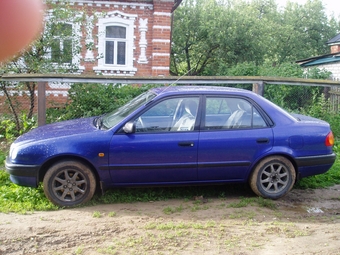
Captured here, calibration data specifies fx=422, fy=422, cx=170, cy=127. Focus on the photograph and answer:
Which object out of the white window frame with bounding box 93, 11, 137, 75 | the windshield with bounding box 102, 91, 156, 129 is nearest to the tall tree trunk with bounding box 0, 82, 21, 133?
the windshield with bounding box 102, 91, 156, 129

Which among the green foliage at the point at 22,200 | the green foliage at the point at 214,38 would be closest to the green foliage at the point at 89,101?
the green foliage at the point at 22,200

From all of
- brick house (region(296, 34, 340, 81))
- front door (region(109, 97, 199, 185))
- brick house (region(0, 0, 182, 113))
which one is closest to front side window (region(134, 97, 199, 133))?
front door (region(109, 97, 199, 185))

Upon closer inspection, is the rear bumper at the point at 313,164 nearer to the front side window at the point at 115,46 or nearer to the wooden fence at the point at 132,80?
the wooden fence at the point at 132,80

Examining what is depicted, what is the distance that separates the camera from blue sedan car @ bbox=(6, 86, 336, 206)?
212 inches

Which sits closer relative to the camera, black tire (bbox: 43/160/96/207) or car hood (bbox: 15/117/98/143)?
black tire (bbox: 43/160/96/207)

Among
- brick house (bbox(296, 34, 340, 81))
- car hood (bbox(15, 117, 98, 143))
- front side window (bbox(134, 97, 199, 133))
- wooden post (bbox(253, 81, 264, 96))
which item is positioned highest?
brick house (bbox(296, 34, 340, 81))

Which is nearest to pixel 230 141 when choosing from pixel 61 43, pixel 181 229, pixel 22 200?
pixel 181 229

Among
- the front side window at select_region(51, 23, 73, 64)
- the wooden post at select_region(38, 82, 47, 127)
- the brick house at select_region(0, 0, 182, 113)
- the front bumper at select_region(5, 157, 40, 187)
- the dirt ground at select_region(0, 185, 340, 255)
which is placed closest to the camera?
the dirt ground at select_region(0, 185, 340, 255)

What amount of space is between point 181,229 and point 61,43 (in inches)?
245

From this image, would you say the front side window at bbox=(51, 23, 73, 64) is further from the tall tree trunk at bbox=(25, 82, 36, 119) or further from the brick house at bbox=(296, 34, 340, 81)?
the brick house at bbox=(296, 34, 340, 81)

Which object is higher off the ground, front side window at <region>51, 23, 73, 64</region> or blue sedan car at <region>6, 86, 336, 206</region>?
front side window at <region>51, 23, 73, 64</region>

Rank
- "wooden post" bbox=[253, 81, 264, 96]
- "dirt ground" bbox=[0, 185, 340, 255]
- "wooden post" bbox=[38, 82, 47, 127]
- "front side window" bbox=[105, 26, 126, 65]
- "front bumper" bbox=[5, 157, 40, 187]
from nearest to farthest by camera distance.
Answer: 1. "dirt ground" bbox=[0, 185, 340, 255]
2. "front bumper" bbox=[5, 157, 40, 187]
3. "wooden post" bbox=[38, 82, 47, 127]
4. "wooden post" bbox=[253, 81, 264, 96]
5. "front side window" bbox=[105, 26, 126, 65]

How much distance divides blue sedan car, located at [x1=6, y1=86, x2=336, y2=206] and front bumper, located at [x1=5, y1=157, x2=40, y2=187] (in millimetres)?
13

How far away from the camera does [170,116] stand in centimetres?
576
